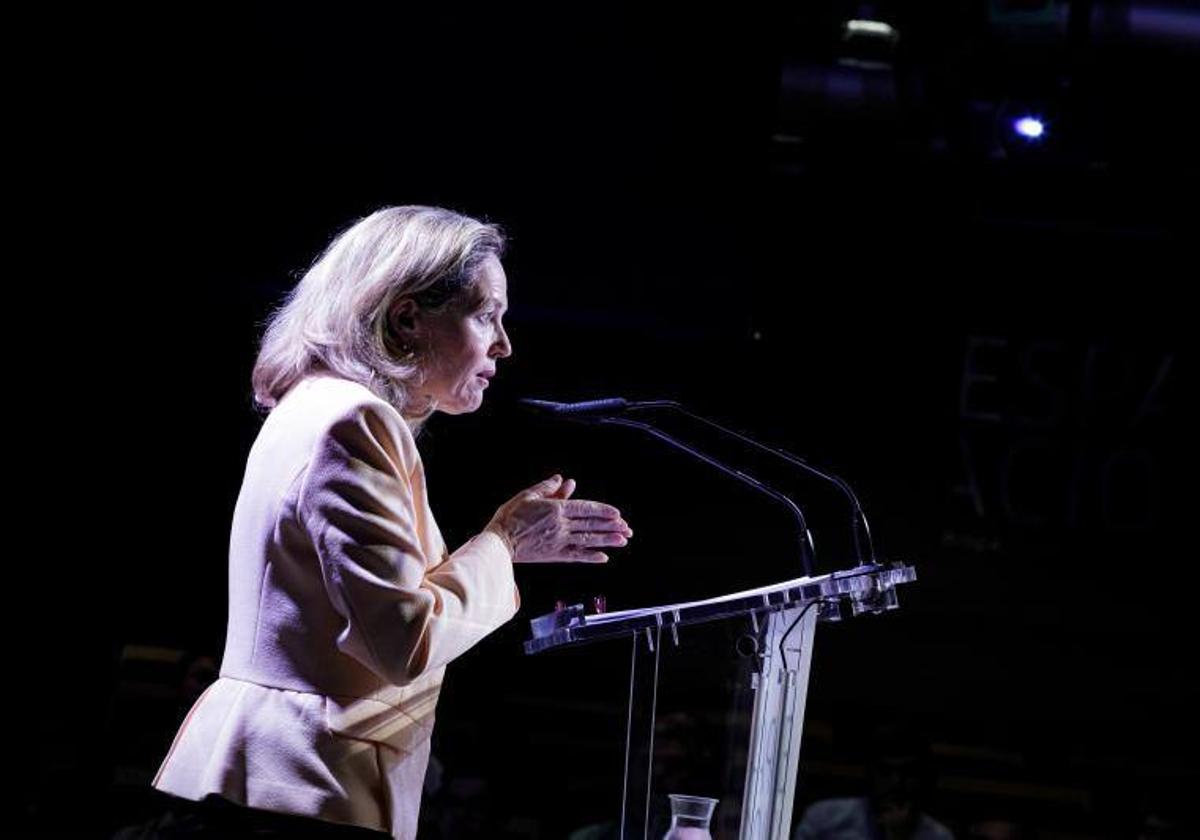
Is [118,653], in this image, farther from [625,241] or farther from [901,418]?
[901,418]

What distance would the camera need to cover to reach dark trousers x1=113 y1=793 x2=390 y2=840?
59.4 inches

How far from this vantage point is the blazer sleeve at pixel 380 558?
1.53 meters

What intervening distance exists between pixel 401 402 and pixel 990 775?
5.08 meters

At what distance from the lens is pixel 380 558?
5.06ft

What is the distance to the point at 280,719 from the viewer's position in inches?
60.7

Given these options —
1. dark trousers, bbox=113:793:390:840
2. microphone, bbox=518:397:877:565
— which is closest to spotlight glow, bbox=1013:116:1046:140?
microphone, bbox=518:397:877:565

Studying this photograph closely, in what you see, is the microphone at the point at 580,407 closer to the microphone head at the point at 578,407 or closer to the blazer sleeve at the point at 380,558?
the microphone head at the point at 578,407

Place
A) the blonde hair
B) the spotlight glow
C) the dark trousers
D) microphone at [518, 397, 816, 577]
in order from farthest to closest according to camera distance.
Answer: the spotlight glow → microphone at [518, 397, 816, 577] → the blonde hair → the dark trousers

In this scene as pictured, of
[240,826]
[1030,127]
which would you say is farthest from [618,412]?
[1030,127]

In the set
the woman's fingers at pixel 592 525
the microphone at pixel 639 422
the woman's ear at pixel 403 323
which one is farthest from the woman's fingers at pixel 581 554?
Answer: the woman's ear at pixel 403 323

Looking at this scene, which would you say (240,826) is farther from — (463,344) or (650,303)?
(650,303)

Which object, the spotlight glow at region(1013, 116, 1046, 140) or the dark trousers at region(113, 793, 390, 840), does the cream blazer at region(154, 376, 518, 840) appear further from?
the spotlight glow at region(1013, 116, 1046, 140)

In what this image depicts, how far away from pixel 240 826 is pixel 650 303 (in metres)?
3.91

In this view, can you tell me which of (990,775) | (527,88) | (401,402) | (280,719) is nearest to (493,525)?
(401,402)
